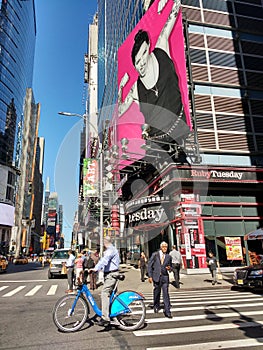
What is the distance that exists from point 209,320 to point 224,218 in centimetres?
1391

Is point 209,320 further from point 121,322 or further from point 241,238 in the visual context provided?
point 241,238

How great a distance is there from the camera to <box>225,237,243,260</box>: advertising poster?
19.4 metres

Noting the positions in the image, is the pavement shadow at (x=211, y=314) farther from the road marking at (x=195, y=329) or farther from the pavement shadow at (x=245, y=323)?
the road marking at (x=195, y=329)

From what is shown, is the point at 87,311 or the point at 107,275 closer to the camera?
the point at 87,311

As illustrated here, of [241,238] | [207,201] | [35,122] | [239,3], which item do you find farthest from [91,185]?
[35,122]

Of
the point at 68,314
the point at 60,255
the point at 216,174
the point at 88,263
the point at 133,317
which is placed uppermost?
the point at 216,174

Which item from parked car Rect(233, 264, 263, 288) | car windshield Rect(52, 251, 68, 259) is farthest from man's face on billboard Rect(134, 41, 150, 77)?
parked car Rect(233, 264, 263, 288)

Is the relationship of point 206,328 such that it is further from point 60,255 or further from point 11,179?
point 11,179

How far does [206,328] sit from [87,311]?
2.58 m

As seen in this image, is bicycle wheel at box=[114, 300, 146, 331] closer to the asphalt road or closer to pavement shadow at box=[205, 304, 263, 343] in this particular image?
the asphalt road

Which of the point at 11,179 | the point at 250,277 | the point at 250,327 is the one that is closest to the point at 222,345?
the point at 250,327

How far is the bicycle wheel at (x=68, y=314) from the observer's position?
5.88m

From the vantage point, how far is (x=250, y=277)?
10.8 metres

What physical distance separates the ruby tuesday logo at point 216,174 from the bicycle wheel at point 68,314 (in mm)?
14781
